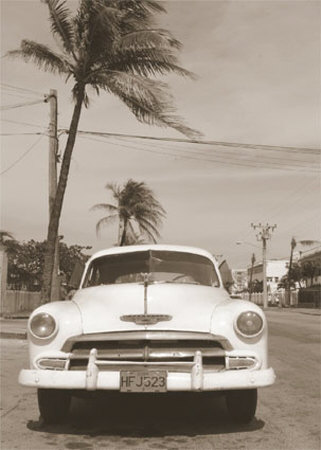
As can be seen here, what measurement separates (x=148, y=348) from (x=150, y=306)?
49cm

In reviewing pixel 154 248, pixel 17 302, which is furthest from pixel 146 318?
pixel 17 302

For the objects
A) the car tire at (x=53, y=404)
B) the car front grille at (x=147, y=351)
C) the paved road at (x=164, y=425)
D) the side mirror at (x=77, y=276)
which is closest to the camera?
the paved road at (x=164, y=425)

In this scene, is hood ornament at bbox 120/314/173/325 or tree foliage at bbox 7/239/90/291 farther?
tree foliage at bbox 7/239/90/291

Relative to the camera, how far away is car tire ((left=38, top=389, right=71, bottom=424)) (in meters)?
4.92

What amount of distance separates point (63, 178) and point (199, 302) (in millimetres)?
10797

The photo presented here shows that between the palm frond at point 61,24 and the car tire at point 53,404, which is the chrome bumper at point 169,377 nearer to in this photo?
the car tire at point 53,404

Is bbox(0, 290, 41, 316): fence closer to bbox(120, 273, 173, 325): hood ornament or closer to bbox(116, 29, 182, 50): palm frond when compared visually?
bbox(116, 29, 182, 50): palm frond

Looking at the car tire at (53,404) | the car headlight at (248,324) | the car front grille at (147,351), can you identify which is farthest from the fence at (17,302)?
the car headlight at (248,324)

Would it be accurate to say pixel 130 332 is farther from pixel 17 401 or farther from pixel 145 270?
pixel 17 401

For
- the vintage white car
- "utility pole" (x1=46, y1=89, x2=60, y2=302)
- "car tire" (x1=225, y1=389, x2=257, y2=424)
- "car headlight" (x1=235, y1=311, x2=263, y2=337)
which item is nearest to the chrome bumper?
the vintage white car

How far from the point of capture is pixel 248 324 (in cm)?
477

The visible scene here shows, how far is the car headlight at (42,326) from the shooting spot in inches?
189

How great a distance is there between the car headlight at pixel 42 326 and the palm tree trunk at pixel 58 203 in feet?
34.7

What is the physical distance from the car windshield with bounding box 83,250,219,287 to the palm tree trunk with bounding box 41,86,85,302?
29.5 ft
